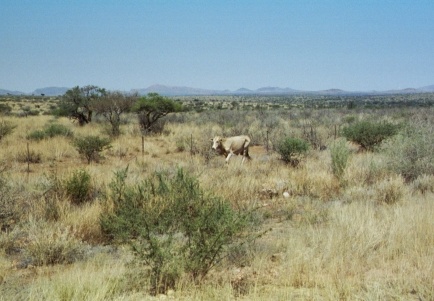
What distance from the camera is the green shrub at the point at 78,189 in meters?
9.70

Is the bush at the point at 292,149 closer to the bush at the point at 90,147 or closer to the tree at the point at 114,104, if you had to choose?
the bush at the point at 90,147

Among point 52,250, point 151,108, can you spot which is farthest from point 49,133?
point 52,250

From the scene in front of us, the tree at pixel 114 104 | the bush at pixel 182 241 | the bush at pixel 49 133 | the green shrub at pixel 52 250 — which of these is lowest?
the green shrub at pixel 52 250

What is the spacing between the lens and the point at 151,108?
27.4 metres

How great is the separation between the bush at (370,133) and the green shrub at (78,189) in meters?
12.9

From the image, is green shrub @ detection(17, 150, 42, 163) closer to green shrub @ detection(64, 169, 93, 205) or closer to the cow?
the cow

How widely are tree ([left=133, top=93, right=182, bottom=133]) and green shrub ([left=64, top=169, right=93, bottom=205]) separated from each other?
16.6m

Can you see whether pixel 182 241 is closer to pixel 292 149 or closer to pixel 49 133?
pixel 292 149

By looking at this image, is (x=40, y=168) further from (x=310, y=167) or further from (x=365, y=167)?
(x=365, y=167)

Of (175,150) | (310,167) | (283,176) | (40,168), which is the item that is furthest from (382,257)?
(175,150)

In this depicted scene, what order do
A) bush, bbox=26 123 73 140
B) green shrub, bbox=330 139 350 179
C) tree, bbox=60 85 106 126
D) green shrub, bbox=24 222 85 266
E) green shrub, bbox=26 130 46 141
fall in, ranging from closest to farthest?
green shrub, bbox=24 222 85 266, green shrub, bbox=330 139 350 179, green shrub, bbox=26 130 46 141, bush, bbox=26 123 73 140, tree, bbox=60 85 106 126

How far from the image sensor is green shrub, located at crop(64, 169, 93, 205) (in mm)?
9700

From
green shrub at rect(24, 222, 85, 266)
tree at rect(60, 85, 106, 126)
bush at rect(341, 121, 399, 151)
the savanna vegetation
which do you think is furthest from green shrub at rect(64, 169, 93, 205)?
tree at rect(60, 85, 106, 126)

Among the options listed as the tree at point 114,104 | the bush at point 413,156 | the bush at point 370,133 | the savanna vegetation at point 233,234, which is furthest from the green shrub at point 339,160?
the tree at point 114,104
